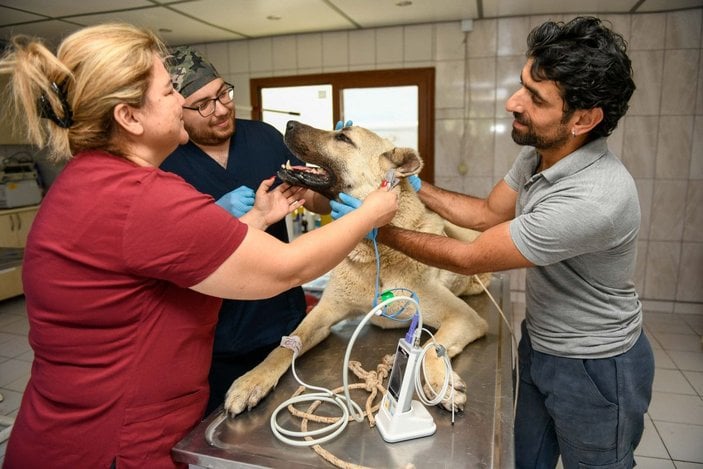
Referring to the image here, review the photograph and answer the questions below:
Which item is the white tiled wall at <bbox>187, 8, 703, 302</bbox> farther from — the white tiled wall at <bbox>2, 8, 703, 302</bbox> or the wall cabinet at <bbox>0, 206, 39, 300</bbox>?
the wall cabinet at <bbox>0, 206, 39, 300</bbox>

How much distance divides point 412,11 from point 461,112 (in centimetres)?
108

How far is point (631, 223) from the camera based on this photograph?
4.12ft

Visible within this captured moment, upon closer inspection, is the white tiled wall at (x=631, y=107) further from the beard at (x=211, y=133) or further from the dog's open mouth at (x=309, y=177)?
the dog's open mouth at (x=309, y=177)

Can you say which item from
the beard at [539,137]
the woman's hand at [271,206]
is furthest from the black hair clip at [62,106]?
the beard at [539,137]

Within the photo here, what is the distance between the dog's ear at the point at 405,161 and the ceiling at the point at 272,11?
2.43 metres

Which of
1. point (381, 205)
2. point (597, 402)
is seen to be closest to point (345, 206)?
point (381, 205)

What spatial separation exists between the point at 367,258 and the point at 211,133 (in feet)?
2.32

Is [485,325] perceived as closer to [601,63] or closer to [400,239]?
[400,239]

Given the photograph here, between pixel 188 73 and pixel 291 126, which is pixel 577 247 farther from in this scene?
pixel 188 73

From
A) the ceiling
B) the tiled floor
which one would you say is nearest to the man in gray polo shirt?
the tiled floor

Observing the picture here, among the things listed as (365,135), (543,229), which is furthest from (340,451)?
(365,135)

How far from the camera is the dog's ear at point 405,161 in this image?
165 centimetres

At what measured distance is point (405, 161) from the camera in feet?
5.54

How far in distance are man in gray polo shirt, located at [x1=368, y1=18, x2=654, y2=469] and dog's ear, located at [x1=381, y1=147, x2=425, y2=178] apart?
0.88ft
